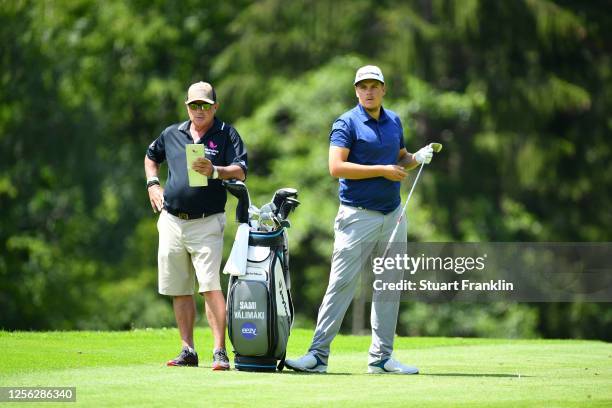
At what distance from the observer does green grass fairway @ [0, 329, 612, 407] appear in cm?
722

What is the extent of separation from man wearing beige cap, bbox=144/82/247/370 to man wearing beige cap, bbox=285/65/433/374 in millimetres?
677

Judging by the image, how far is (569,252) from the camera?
2566 centimetres

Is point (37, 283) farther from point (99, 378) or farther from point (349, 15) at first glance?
point (99, 378)

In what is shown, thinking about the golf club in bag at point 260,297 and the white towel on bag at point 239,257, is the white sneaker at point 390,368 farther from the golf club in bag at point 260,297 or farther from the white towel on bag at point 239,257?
the white towel on bag at point 239,257

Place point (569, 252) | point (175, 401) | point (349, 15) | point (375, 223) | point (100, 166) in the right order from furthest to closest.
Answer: point (100, 166)
point (349, 15)
point (569, 252)
point (375, 223)
point (175, 401)

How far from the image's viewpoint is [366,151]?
8.77m

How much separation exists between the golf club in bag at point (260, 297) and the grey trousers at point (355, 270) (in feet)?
0.84

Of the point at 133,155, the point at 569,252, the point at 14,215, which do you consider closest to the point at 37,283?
the point at 14,215

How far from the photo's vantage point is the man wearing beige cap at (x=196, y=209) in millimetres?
8836

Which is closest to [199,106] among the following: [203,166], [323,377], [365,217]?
[203,166]

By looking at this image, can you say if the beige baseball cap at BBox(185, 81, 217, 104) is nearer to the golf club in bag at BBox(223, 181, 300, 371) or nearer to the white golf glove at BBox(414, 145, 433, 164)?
the golf club in bag at BBox(223, 181, 300, 371)

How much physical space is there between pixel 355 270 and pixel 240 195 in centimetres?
90

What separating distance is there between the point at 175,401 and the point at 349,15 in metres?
21.0

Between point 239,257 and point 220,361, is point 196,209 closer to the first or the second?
point 239,257
